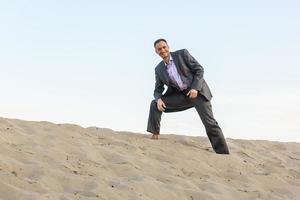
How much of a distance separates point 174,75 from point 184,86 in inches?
7.4

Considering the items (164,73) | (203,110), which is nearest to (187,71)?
(164,73)

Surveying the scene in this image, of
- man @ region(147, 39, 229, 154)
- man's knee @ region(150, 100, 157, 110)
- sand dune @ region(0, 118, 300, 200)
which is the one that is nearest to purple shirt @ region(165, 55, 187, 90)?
man @ region(147, 39, 229, 154)

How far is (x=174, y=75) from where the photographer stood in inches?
270

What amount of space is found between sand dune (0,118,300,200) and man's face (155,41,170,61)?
3.49 feet

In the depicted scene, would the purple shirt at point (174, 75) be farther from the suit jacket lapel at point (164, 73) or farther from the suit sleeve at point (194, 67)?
the suit sleeve at point (194, 67)

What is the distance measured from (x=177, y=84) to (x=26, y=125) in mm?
1874

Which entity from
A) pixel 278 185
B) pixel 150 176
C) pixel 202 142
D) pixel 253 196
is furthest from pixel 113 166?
pixel 202 142

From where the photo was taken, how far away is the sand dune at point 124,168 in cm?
441

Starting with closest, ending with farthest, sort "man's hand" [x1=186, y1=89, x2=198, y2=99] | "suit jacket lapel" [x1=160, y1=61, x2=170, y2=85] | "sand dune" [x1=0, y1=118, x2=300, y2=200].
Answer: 1. "sand dune" [x1=0, y1=118, x2=300, y2=200]
2. "man's hand" [x1=186, y1=89, x2=198, y2=99]
3. "suit jacket lapel" [x1=160, y1=61, x2=170, y2=85]

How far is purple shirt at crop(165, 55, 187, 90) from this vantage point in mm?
6855

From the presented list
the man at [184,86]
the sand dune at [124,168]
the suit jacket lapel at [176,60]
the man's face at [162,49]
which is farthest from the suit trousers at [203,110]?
the man's face at [162,49]

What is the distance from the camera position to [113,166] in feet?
17.4

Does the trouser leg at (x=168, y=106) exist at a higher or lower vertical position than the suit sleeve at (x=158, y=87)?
lower

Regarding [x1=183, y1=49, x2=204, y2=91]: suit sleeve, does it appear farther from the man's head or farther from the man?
the man's head
